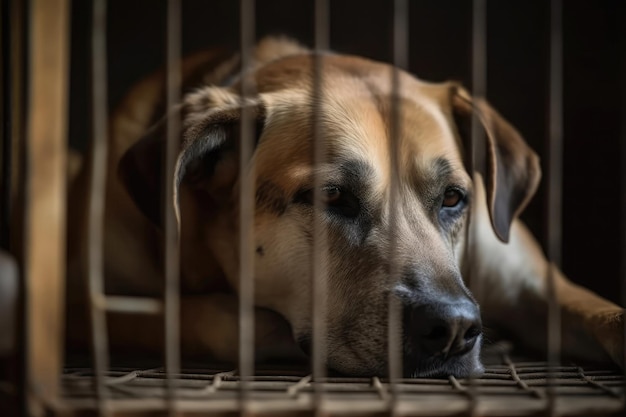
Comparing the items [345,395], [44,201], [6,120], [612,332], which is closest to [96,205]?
[44,201]

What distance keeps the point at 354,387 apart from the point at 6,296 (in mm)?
531

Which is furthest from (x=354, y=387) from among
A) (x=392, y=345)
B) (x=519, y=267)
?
(x=519, y=267)

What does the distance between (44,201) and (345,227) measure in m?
0.65

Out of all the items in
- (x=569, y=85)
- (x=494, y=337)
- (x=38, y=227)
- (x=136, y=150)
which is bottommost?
(x=494, y=337)

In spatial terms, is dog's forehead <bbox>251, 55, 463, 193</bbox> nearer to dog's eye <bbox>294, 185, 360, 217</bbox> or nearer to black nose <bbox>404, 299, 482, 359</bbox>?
dog's eye <bbox>294, 185, 360, 217</bbox>

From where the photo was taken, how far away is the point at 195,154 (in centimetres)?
158

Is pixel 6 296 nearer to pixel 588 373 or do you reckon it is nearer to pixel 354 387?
pixel 354 387

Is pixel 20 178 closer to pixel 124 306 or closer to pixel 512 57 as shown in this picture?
pixel 124 306

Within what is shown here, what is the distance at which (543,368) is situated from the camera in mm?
1457

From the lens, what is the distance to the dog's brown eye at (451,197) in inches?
65.5

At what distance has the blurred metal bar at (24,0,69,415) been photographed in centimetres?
104

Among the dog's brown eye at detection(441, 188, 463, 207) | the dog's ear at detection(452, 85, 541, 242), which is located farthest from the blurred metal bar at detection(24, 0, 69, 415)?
the dog's ear at detection(452, 85, 541, 242)

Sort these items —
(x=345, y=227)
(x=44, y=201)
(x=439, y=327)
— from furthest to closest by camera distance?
(x=345, y=227), (x=439, y=327), (x=44, y=201)

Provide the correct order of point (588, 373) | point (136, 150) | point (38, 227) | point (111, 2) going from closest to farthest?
point (38, 227)
point (588, 373)
point (136, 150)
point (111, 2)
